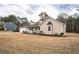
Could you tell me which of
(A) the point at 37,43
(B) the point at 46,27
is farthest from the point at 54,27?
(A) the point at 37,43

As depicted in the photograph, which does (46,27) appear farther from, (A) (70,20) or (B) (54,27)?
(A) (70,20)

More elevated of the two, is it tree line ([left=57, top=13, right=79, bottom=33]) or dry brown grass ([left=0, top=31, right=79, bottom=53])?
tree line ([left=57, top=13, right=79, bottom=33])

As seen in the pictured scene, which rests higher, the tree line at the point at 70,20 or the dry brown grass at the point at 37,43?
the tree line at the point at 70,20

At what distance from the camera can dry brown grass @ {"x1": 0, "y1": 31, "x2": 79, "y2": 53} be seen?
2434mm

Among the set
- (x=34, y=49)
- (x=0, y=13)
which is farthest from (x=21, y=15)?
(x=34, y=49)

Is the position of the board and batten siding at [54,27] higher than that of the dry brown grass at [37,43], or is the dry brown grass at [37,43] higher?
the board and batten siding at [54,27]

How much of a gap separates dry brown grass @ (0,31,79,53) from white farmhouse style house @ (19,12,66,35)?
0.05m

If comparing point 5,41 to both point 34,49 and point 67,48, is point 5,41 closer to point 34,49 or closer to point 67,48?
point 34,49

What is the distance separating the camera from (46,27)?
249 cm

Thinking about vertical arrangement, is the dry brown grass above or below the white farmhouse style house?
below

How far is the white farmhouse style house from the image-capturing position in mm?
2463

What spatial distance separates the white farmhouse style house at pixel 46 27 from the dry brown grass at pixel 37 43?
50mm

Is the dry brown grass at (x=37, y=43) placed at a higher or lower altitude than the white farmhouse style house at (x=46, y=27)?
lower

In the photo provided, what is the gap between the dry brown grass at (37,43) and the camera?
7.98ft
